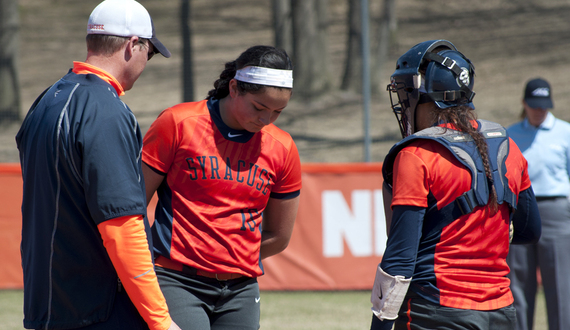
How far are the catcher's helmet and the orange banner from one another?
14.6 ft

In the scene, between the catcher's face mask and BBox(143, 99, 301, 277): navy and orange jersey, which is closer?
the catcher's face mask

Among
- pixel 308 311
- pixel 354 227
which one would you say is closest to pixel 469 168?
pixel 308 311

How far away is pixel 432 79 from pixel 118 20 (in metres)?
1.22

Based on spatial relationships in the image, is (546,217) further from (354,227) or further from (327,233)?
(327,233)

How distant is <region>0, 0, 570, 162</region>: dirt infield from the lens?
893 cm

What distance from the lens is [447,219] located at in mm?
2090

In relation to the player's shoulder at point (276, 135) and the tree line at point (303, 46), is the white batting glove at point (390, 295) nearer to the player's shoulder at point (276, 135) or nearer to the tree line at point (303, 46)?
the player's shoulder at point (276, 135)

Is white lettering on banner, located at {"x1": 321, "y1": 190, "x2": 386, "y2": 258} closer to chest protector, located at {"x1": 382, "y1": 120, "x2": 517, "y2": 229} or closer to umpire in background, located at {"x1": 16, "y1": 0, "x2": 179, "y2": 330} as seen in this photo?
chest protector, located at {"x1": 382, "y1": 120, "x2": 517, "y2": 229}

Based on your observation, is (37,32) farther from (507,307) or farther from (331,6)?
(507,307)

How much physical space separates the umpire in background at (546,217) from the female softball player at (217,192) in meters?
3.22

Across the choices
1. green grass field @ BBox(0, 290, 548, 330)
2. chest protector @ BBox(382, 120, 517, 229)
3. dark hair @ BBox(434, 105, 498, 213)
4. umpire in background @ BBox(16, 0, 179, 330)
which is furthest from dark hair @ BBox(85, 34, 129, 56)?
green grass field @ BBox(0, 290, 548, 330)

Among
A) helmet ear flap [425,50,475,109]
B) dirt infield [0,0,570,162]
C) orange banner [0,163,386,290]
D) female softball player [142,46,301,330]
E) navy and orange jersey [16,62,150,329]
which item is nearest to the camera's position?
navy and orange jersey [16,62,150,329]

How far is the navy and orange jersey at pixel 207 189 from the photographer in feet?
8.21

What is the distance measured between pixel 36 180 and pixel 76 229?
Result: 0.22 meters
